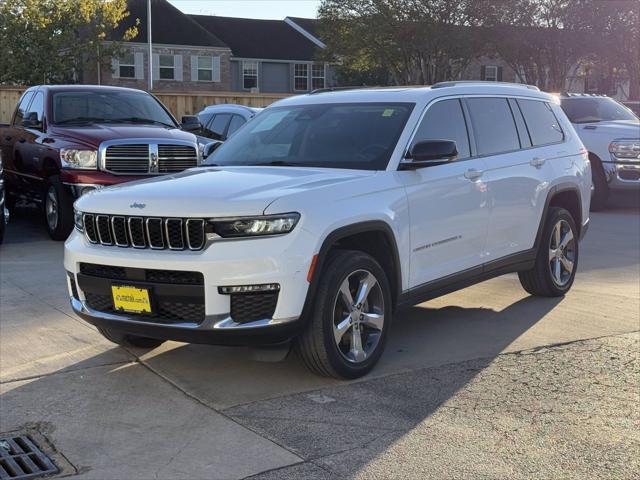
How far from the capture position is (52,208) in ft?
35.7

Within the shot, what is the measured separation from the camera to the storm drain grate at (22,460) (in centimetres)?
402

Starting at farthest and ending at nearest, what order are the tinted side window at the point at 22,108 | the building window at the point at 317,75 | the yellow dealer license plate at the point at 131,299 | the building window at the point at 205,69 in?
1. the building window at the point at 317,75
2. the building window at the point at 205,69
3. the tinted side window at the point at 22,108
4. the yellow dealer license plate at the point at 131,299

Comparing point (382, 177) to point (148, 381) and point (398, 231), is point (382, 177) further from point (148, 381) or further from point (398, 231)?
point (148, 381)

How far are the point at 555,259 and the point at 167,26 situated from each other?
41.6 m

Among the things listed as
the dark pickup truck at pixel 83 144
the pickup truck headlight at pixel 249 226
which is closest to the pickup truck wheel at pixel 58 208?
the dark pickup truck at pixel 83 144

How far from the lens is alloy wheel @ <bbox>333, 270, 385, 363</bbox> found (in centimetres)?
515

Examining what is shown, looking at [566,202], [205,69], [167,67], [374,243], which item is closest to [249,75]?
[205,69]

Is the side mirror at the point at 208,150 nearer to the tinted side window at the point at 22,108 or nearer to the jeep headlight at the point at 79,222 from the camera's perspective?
the jeep headlight at the point at 79,222

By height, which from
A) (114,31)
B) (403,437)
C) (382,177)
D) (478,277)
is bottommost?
(403,437)

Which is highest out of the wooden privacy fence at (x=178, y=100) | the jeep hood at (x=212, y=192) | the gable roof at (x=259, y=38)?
the gable roof at (x=259, y=38)

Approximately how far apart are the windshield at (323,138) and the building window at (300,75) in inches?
1738

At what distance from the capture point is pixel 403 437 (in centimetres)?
439

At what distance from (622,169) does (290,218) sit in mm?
10641

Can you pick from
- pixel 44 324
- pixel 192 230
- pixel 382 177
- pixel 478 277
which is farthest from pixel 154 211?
pixel 478 277
